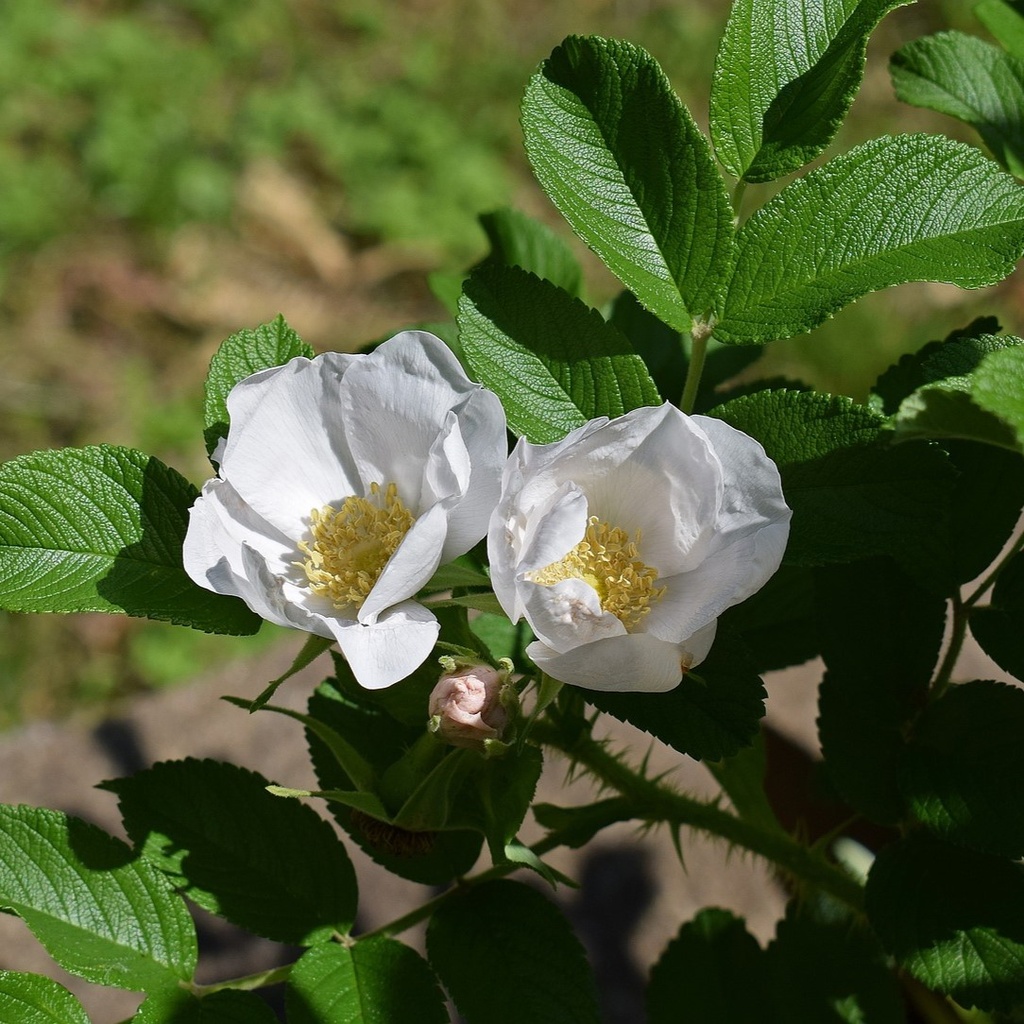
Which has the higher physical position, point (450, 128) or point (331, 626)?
point (331, 626)

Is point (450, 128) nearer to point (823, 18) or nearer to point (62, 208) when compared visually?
A: point (62, 208)

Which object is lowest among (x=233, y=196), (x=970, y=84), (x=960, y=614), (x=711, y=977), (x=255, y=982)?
(x=233, y=196)

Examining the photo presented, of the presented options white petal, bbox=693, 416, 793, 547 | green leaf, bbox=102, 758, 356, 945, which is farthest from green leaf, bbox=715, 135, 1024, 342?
green leaf, bbox=102, 758, 356, 945

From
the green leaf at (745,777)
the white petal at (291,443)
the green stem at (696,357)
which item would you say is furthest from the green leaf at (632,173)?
the green leaf at (745,777)

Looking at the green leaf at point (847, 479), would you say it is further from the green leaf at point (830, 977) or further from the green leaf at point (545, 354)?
the green leaf at point (830, 977)

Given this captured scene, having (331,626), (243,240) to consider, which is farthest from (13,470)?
(243,240)

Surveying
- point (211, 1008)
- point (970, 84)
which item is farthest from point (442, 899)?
point (970, 84)

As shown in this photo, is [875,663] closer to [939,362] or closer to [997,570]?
[997,570]
